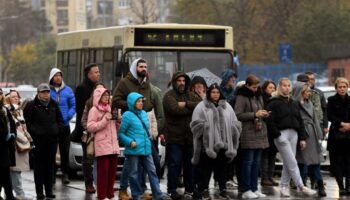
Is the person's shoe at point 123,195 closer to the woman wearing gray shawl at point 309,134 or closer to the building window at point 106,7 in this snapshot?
the woman wearing gray shawl at point 309,134

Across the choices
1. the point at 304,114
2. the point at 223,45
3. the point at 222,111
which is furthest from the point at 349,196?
the point at 223,45

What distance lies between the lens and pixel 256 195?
58.9ft

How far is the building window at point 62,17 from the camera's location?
181250 mm

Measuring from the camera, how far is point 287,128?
18.3m

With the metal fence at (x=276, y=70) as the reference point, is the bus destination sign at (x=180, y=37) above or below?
above

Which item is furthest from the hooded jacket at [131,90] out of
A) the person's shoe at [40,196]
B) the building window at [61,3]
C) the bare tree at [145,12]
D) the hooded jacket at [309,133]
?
the building window at [61,3]

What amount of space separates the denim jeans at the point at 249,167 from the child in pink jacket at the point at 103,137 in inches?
83.7

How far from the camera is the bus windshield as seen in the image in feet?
78.4

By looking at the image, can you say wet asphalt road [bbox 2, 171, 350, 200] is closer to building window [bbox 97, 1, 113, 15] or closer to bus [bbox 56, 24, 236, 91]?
bus [bbox 56, 24, 236, 91]

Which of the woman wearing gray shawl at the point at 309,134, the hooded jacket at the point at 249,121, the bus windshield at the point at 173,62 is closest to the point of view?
the hooded jacket at the point at 249,121

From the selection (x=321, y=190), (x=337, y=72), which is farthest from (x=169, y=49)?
(x=337, y=72)

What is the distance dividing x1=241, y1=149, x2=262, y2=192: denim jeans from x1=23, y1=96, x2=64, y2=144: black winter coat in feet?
9.18

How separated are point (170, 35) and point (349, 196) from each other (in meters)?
7.16

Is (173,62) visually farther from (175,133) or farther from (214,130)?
(214,130)
